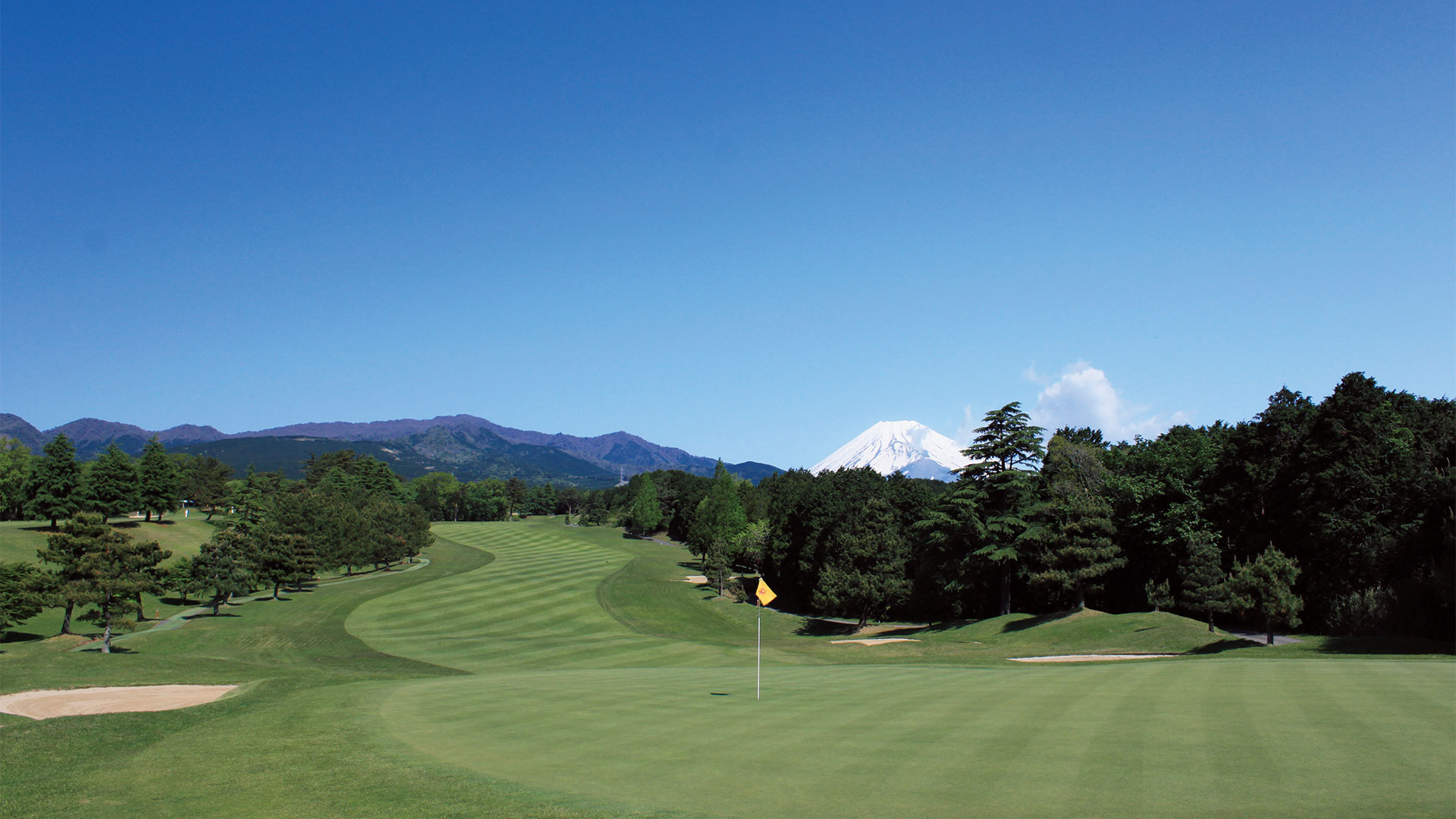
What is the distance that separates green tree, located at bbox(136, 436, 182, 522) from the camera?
299ft

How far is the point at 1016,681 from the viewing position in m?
21.2

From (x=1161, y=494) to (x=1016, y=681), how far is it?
114 feet

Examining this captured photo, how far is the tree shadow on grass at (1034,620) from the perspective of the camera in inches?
1799

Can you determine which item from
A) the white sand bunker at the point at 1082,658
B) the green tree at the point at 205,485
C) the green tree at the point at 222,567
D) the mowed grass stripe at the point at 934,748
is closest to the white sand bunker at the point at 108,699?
the mowed grass stripe at the point at 934,748

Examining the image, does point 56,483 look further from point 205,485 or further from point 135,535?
point 205,485

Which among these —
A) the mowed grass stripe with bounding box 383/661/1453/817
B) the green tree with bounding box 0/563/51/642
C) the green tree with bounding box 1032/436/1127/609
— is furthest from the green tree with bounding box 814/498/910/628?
the green tree with bounding box 0/563/51/642

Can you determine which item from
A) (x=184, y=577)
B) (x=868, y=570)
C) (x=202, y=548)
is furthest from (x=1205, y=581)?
(x=184, y=577)

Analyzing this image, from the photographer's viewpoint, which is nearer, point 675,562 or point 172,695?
point 172,695

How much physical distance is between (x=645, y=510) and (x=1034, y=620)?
90832 mm

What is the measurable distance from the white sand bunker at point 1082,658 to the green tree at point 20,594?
50342mm

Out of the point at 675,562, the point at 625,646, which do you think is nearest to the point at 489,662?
the point at 625,646

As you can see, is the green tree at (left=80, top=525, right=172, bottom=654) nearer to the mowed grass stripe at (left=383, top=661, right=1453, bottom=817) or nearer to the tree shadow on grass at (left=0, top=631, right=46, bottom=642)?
the tree shadow on grass at (left=0, top=631, right=46, bottom=642)

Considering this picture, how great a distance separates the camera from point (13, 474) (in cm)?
9456

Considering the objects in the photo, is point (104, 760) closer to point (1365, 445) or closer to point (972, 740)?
point (972, 740)
